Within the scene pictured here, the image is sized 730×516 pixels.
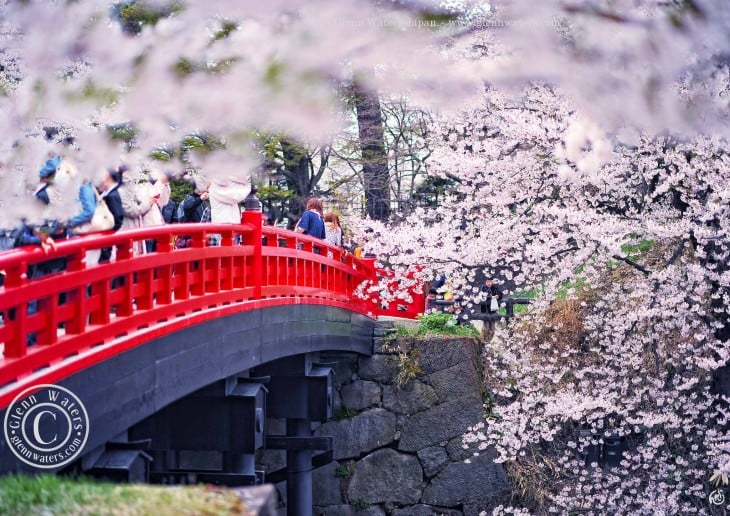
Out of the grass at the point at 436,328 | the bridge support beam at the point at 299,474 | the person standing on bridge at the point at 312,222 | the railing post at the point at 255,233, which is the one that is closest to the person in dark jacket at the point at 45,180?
the railing post at the point at 255,233

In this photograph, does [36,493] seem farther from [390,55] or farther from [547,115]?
[547,115]

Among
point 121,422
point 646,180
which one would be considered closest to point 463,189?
point 646,180

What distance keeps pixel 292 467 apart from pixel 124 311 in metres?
6.06

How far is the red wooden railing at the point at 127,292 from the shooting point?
18.2 ft

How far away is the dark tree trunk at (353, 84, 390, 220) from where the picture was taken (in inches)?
733

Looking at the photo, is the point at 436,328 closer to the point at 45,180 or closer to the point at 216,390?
the point at 216,390

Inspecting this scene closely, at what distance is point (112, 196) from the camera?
23.1 ft

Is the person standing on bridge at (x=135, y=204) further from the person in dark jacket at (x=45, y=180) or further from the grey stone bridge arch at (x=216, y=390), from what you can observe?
the person in dark jacket at (x=45, y=180)

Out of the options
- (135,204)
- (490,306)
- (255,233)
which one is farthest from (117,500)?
(490,306)

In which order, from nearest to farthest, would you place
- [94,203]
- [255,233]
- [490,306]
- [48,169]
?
[48,169] < [94,203] < [255,233] < [490,306]

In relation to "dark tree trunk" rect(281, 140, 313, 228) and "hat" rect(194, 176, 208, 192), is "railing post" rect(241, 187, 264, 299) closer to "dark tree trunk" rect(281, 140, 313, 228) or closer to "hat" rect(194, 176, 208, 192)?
"hat" rect(194, 176, 208, 192)

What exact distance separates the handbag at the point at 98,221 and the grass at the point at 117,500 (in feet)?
8.13

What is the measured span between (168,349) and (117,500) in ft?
11.2

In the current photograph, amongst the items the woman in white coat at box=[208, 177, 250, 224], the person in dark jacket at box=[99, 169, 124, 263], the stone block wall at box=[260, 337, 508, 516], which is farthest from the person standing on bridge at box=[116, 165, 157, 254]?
the stone block wall at box=[260, 337, 508, 516]
